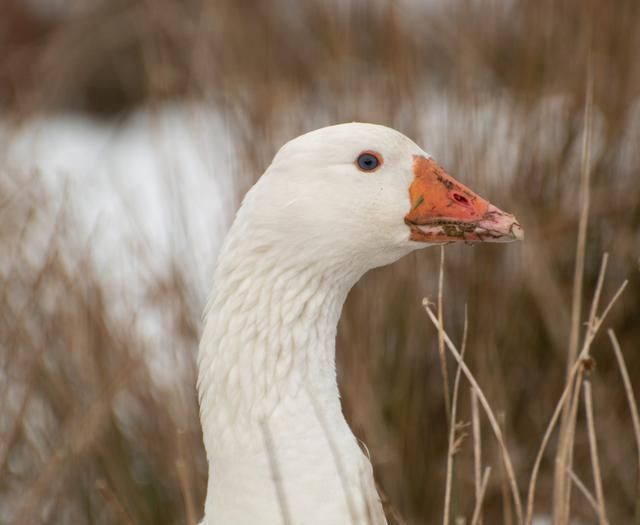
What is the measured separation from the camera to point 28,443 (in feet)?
10.1

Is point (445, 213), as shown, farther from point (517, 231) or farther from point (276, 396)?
point (276, 396)

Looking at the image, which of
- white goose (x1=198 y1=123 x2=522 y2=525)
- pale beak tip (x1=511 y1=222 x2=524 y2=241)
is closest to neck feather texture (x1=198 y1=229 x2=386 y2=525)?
white goose (x1=198 y1=123 x2=522 y2=525)

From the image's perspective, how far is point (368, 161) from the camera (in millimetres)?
1974

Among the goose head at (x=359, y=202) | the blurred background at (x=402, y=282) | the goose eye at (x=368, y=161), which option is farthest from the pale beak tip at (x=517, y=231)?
the blurred background at (x=402, y=282)

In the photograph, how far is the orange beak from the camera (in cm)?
196

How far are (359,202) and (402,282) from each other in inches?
52.9

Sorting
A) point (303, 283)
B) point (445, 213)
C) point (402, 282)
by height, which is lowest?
point (402, 282)

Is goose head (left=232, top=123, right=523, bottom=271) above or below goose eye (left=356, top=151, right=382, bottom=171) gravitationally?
below

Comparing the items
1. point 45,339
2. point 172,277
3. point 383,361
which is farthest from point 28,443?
point 383,361

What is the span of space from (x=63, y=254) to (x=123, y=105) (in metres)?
5.76

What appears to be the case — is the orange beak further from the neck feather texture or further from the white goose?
the neck feather texture

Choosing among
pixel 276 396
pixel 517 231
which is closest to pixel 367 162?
pixel 517 231

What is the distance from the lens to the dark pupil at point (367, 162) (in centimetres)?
196

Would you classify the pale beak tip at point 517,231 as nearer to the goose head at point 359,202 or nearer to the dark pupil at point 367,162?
the goose head at point 359,202
